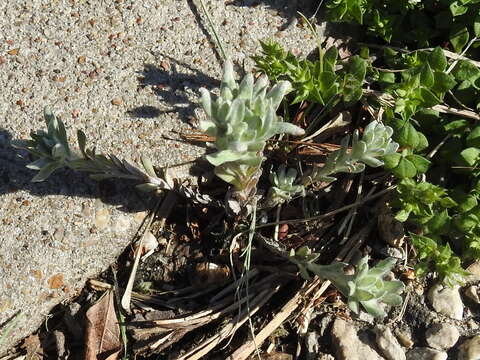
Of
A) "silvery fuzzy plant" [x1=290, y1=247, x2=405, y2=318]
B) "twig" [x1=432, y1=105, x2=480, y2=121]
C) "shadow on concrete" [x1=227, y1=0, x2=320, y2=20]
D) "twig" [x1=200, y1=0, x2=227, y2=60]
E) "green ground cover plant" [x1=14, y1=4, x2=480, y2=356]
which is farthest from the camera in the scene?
"shadow on concrete" [x1=227, y1=0, x2=320, y2=20]

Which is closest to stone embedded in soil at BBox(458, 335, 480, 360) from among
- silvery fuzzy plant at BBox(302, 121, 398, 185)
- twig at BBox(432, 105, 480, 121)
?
silvery fuzzy plant at BBox(302, 121, 398, 185)

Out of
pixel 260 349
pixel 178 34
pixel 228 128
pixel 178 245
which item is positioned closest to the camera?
pixel 228 128

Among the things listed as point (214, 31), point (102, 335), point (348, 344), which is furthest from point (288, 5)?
point (102, 335)

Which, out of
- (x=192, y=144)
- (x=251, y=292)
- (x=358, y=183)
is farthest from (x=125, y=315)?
(x=358, y=183)

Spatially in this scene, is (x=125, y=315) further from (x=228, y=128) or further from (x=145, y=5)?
(x=145, y=5)

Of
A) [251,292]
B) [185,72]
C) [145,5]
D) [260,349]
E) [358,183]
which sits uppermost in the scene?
[145,5]

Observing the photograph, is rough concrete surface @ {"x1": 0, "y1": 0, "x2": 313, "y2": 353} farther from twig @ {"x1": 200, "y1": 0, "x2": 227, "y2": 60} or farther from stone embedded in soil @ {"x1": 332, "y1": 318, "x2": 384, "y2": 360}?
stone embedded in soil @ {"x1": 332, "y1": 318, "x2": 384, "y2": 360}

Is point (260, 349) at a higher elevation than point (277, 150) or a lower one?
lower
